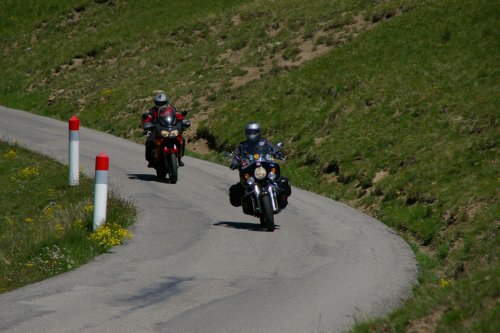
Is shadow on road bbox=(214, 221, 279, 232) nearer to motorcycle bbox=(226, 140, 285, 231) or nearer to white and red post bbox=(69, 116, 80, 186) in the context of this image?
motorcycle bbox=(226, 140, 285, 231)

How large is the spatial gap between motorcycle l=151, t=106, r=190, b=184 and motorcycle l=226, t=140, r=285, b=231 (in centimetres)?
455

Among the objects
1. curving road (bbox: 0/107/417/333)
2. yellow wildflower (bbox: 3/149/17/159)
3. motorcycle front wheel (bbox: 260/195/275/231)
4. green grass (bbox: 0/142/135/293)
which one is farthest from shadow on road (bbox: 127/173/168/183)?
motorcycle front wheel (bbox: 260/195/275/231)

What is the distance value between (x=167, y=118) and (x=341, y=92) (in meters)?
7.79

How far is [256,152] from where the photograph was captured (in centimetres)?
1499

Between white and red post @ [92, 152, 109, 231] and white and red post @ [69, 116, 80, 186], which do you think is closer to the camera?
white and red post @ [92, 152, 109, 231]

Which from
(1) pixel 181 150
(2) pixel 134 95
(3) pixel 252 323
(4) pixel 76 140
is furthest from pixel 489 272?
(2) pixel 134 95

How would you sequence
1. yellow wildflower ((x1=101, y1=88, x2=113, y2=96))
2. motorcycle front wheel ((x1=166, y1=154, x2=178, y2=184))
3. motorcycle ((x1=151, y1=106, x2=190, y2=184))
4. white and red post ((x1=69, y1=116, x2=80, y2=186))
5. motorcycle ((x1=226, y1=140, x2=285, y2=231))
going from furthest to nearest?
yellow wildflower ((x1=101, y1=88, x2=113, y2=96)) → motorcycle ((x1=151, y1=106, x2=190, y2=184)) → motorcycle front wheel ((x1=166, y1=154, x2=178, y2=184)) → white and red post ((x1=69, y1=116, x2=80, y2=186)) → motorcycle ((x1=226, y1=140, x2=285, y2=231))

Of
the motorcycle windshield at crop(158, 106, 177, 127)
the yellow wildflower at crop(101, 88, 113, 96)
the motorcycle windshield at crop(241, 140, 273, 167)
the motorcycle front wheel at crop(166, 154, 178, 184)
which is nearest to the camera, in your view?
the motorcycle windshield at crop(241, 140, 273, 167)

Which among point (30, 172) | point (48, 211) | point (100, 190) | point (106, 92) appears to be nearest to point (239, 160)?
point (100, 190)

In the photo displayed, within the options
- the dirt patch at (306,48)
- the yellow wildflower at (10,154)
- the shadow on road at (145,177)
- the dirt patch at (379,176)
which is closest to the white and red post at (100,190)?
the shadow on road at (145,177)

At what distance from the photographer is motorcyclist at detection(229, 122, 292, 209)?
15.0 metres

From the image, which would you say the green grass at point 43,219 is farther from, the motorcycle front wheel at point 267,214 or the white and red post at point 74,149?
the motorcycle front wheel at point 267,214

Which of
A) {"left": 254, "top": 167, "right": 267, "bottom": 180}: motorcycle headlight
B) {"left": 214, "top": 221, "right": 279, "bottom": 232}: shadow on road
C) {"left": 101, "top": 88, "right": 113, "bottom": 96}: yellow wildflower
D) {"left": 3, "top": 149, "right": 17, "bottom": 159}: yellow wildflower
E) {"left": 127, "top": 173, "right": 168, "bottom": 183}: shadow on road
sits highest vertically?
{"left": 101, "top": 88, "right": 113, "bottom": 96}: yellow wildflower

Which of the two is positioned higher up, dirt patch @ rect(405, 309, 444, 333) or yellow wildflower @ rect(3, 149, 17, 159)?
yellow wildflower @ rect(3, 149, 17, 159)
